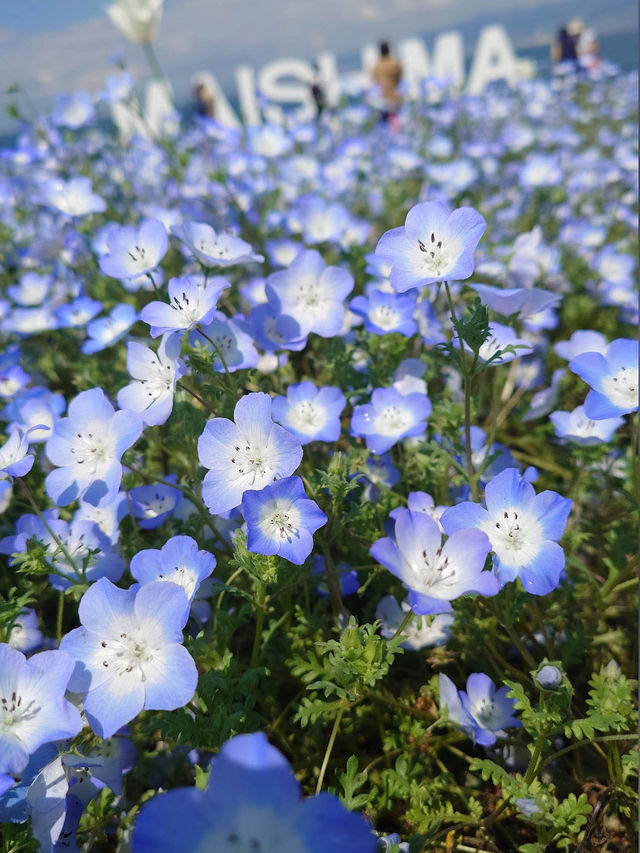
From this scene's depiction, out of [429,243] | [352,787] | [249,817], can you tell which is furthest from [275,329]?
[249,817]

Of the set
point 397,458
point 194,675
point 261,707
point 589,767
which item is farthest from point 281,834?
point 397,458

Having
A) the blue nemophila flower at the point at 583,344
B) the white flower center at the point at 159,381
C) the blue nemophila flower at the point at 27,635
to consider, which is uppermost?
the white flower center at the point at 159,381

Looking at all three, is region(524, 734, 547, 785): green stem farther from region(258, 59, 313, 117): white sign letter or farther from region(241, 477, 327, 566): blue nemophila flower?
region(258, 59, 313, 117): white sign letter

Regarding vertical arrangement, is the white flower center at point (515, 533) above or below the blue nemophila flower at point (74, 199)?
below

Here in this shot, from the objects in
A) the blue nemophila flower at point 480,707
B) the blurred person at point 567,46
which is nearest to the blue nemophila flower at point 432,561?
the blue nemophila flower at point 480,707

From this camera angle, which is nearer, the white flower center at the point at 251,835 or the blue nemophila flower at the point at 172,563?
the white flower center at the point at 251,835

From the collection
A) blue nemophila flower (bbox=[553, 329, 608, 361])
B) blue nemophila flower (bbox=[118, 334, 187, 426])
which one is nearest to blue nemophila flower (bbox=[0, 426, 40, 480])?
blue nemophila flower (bbox=[118, 334, 187, 426])

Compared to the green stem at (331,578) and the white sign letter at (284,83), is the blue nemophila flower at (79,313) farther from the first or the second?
the white sign letter at (284,83)

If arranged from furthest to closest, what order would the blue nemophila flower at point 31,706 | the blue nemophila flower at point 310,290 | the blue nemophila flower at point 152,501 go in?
1. the blue nemophila flower at point 310,290
2. the blue nemophila flower at point 152,501
3. the blue nemophila flower at point 31,706

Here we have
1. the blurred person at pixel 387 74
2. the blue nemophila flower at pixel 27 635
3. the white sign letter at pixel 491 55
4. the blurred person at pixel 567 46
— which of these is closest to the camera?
the blue nemophila flower at pixel 27 635
